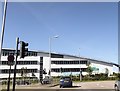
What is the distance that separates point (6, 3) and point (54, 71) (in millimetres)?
85718

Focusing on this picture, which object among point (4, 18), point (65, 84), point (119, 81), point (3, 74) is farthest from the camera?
point (3, 74)

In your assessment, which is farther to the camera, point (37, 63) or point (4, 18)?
point (37, 63)

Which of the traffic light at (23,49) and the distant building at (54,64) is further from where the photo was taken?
the distant building at (54,64)

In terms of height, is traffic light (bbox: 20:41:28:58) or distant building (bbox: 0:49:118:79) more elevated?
distant building (bbox: 0:49:118:79)

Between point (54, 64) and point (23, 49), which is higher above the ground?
point (54, 64)

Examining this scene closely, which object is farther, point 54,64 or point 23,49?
point 54,64

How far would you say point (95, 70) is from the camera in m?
106

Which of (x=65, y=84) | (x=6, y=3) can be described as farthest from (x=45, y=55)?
(x=6, y=3)

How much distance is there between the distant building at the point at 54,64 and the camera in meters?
105

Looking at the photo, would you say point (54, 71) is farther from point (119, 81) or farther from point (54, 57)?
point (119, 81)

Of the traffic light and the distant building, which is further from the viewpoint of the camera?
the distant building

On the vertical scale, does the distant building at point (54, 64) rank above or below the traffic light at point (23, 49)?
above

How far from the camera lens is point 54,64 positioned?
107 metres

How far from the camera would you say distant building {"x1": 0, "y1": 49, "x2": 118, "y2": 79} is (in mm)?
105000
